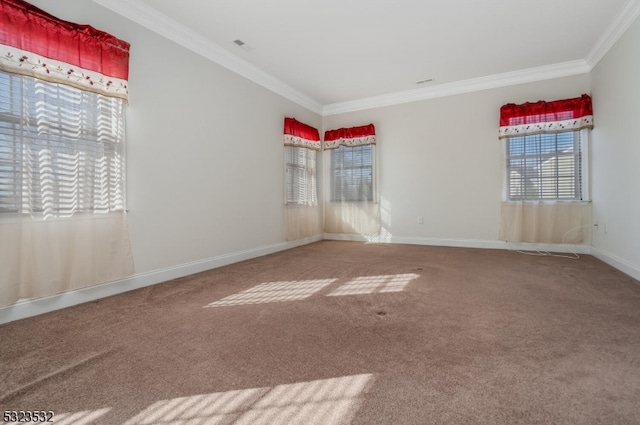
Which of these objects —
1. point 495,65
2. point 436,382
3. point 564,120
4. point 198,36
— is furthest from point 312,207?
point 436,382

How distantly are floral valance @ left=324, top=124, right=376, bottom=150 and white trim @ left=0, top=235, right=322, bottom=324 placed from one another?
2.79 metres

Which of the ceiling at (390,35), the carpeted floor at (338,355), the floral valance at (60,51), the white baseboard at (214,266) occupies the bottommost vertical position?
the carpeted floor at (338,355)

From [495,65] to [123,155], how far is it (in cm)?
483

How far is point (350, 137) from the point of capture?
5.69 meters

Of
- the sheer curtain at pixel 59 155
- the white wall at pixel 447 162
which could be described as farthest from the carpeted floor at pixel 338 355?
the white wall at pixel 447 162

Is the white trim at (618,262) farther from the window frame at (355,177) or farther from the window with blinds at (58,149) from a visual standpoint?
the window with blinds at (58,149)

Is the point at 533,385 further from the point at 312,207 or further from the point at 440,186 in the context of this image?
the point at 312,207

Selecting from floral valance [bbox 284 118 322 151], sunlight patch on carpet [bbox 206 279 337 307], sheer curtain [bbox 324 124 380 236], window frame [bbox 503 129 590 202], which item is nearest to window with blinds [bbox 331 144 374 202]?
sheer curtain [bbox 324 124 380 236]

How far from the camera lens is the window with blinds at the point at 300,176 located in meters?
4.98

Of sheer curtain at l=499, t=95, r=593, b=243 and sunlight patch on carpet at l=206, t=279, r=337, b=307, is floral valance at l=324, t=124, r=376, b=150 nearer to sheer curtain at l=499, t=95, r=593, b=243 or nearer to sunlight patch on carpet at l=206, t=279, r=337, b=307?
sheer curtain at l=499, t=95, r=593, b=243

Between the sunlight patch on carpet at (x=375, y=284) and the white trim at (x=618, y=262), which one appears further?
the white trim at (x=618, y=262)

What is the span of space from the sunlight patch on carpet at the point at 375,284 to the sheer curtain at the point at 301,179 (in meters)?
2.13

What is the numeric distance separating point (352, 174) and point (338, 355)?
14.8 feet

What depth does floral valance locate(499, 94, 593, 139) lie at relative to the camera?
4.06m
